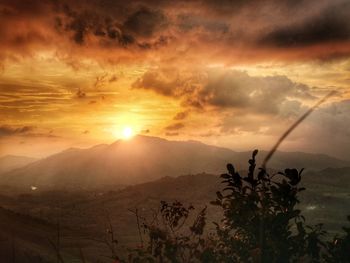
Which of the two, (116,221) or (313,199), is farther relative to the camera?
(313,199)

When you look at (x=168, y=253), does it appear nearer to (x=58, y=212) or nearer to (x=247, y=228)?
(x=247, y=228)

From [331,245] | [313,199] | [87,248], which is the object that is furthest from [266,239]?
[313,199]

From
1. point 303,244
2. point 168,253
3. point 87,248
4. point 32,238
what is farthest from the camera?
point 87,248

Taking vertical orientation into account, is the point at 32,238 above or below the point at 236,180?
below

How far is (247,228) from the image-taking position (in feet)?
18.3

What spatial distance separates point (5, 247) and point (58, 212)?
56.1m

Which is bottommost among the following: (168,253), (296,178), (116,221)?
(116,221)

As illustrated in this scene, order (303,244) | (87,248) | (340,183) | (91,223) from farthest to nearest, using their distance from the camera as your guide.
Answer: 1. (340,183)
2. (91,223)
3. (87,248)
4. (303,244)

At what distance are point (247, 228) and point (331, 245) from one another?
1.32 m

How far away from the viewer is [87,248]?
34719 millimetres

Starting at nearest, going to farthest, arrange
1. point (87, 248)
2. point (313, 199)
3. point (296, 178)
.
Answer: point (296, 178)
point (87, 248)
point (313, 199)

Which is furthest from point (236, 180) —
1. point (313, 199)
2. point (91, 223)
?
point (313, 199)

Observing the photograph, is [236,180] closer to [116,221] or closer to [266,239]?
[266,239]

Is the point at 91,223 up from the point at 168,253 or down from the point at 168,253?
down
